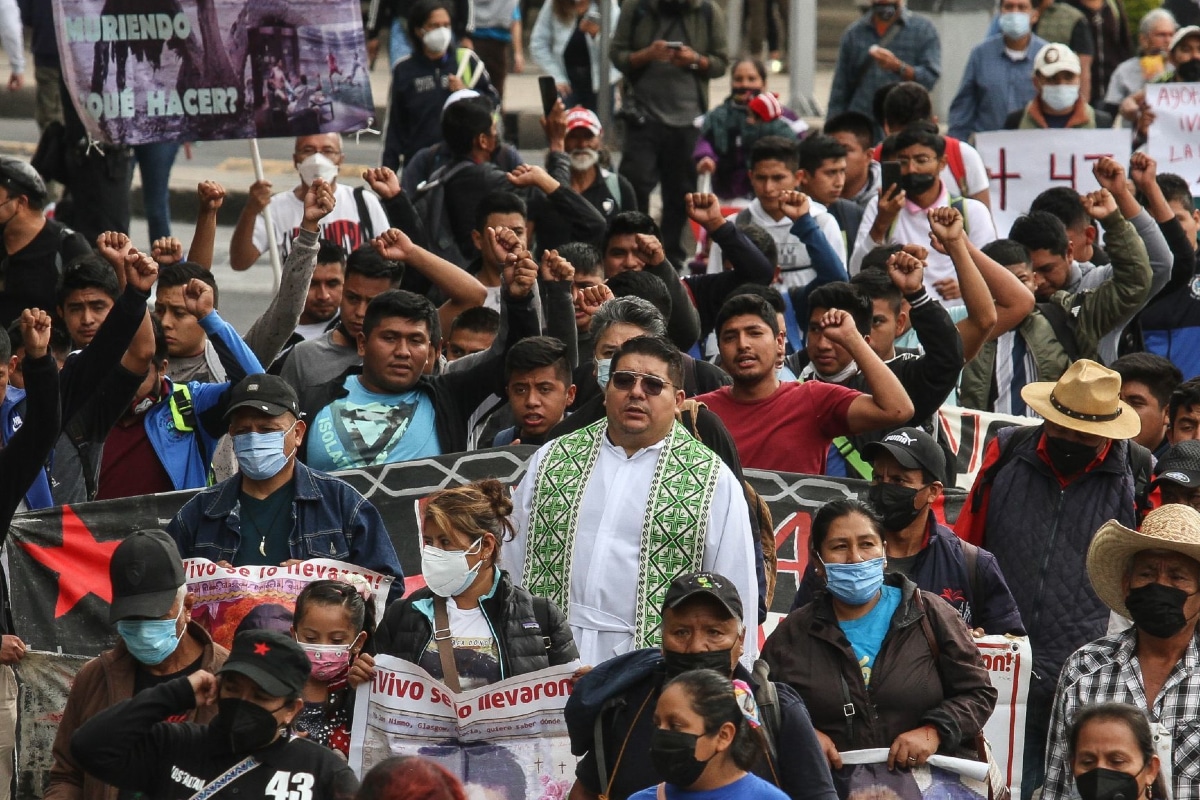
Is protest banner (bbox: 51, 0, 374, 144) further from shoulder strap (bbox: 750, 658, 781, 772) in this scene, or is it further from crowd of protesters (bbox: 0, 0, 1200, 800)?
shoulder strap (bbox: 750, 658, 781, 772)

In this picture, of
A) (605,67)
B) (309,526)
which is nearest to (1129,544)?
(309,526)

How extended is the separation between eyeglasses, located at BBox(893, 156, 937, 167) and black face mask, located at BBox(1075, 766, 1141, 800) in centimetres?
570

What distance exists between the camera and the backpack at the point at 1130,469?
7059 mm

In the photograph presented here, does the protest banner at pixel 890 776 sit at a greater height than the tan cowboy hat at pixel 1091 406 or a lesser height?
lesser

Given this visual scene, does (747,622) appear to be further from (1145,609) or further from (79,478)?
(79,478)

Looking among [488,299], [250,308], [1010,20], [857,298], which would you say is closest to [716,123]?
[1010,20]

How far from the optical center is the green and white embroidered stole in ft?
19.9

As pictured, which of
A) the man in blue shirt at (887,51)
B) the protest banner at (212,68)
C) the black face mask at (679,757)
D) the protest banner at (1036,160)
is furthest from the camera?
the man in blue shirt at (887,51)

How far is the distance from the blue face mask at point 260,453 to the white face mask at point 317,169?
13.6ft

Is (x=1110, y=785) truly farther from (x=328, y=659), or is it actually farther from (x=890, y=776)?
(x=328, y=659)

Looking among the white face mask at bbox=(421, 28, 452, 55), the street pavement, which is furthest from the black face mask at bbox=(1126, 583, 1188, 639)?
the street pavement

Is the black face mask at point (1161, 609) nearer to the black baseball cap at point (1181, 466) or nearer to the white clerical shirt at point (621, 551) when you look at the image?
the black baseball cap at point (1181, 466)

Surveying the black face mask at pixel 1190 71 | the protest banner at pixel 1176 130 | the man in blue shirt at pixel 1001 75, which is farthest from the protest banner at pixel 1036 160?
the man in blue shirt at pixel 1001 75

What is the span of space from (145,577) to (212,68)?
17.2ft
